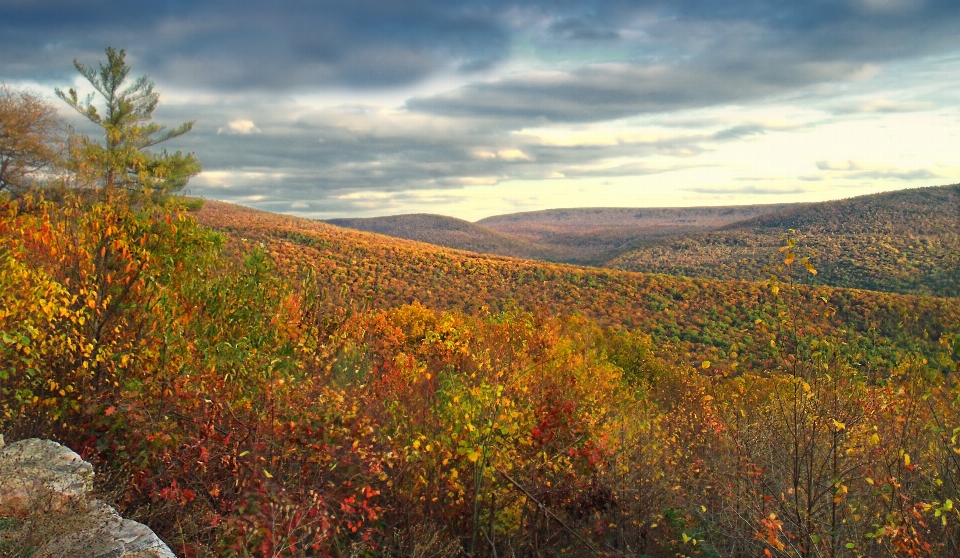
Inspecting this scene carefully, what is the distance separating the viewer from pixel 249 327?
312 inches

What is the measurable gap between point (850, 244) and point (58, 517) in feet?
→ 354

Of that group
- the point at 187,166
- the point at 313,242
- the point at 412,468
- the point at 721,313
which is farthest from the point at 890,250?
the point at 412,468

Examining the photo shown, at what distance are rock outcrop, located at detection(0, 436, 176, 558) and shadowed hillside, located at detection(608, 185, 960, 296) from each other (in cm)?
5894

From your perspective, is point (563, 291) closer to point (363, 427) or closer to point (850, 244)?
point (363, 427)

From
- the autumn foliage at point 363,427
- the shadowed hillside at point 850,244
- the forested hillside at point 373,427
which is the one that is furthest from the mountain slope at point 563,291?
the autumn foliage at point 363,427

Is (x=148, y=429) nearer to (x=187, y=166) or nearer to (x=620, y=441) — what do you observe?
(x=620, y=441)

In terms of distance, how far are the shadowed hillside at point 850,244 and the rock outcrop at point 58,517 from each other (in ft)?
193

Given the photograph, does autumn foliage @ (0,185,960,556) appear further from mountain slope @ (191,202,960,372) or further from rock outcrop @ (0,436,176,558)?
mountain slope @ (191,202,960,372)

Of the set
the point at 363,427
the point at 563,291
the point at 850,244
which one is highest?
the point at 363,427

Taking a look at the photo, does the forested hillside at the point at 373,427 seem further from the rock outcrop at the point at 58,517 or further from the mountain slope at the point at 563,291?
the mountain slope at the point at 563,291

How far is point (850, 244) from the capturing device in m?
93.4

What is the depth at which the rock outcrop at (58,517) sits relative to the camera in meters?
4.38

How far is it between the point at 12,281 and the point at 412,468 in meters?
5.05

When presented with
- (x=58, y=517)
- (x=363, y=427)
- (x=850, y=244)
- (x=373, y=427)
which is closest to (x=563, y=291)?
(x=373, y=427)
